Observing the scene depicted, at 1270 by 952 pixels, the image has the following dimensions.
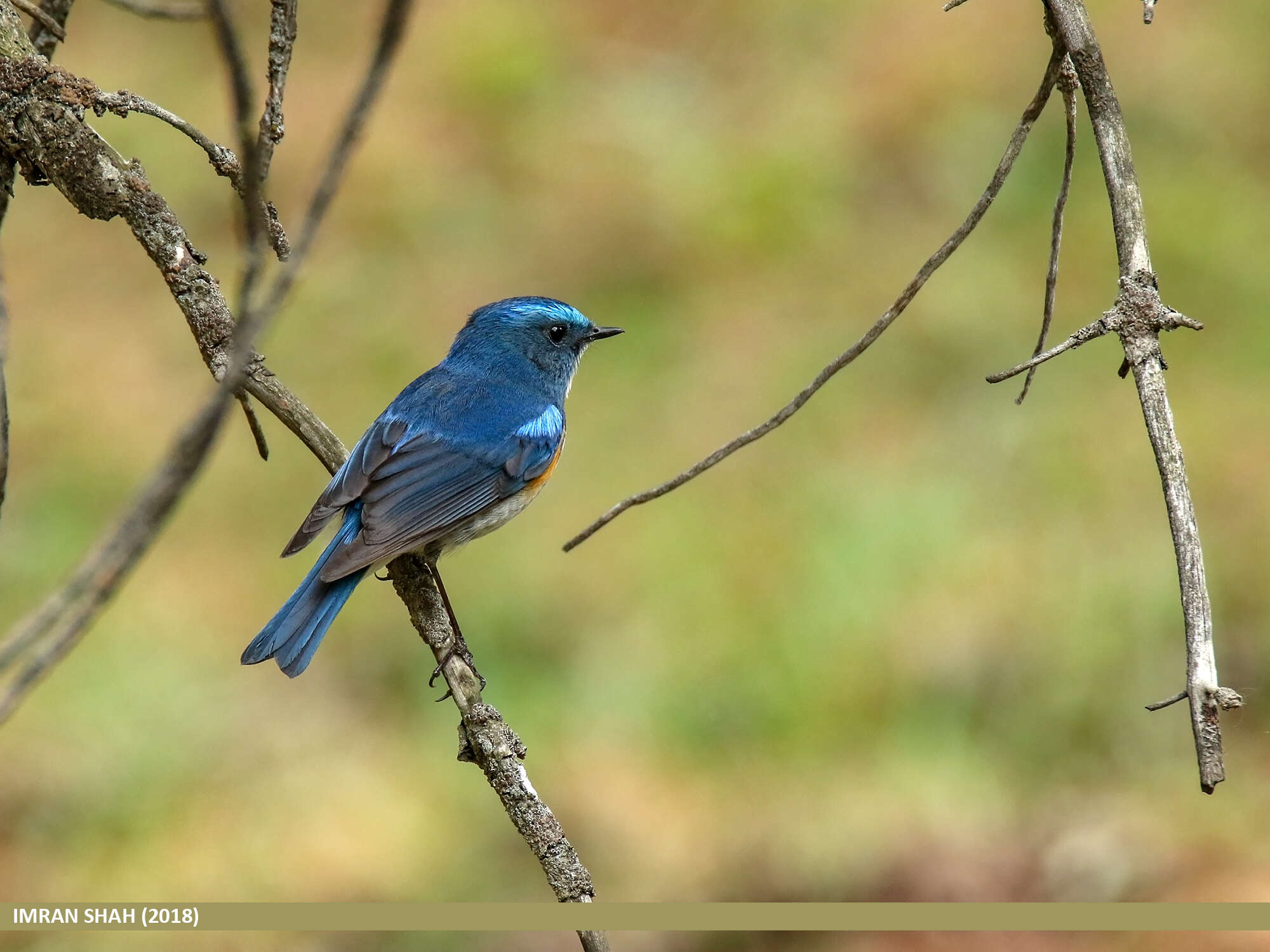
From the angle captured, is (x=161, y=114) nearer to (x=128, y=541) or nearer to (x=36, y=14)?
(x=36, y=14)

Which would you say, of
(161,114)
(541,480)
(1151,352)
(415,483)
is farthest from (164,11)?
(541,480)

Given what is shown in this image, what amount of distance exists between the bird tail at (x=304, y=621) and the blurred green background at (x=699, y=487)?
1.88 meters

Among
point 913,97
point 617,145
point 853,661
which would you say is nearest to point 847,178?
point 913,97

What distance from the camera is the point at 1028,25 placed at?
879 cm

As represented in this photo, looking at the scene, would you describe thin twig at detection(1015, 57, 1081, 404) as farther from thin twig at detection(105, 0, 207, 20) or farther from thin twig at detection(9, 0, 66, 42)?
thin twig at detection(9, 0, 66, 42)

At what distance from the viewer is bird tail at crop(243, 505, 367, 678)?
10.8ft

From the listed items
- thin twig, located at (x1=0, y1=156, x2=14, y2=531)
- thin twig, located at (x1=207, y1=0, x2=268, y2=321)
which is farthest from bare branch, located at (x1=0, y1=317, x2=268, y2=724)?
thin twig, located at (x1=0, y1=156, x2=14, y2=531)

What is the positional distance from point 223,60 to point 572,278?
21.7ft

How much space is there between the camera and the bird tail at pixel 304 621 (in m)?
3.29

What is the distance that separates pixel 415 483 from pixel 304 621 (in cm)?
58

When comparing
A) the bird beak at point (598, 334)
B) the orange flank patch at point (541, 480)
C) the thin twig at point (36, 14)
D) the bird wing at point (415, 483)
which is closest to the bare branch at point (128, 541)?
the thin twig at point (36, 14)

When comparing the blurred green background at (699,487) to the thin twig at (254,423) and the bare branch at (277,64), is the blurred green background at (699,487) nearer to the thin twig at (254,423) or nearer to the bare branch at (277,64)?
the thin twig at (254,423)

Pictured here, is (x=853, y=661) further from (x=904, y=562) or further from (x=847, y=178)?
(x=847, y=178)

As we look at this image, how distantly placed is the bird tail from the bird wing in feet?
0.19
